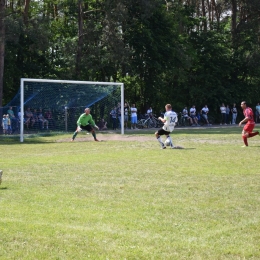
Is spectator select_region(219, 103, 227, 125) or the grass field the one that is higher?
spectator select_region(219, 103, 227, 125)

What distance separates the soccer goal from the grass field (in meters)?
14.2

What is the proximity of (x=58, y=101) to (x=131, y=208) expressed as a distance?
2441 cm

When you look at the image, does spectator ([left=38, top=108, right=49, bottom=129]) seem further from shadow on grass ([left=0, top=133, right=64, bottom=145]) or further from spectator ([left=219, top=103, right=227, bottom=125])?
spectator ([left=219, top=103, right=227, bottom=125])

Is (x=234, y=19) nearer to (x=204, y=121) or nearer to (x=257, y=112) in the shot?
(x=257, y=112)

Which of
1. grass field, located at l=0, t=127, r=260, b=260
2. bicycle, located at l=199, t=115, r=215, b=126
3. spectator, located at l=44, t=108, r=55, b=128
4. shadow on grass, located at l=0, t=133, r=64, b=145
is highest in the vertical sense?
spectator, located at l=44, t=108, r=55, b=128

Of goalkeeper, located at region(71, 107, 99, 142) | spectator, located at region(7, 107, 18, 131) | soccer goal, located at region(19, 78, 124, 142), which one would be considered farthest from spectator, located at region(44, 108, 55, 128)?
goalkeeper, located at region(71, 107, 99, 142)

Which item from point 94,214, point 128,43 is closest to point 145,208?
point 94,214

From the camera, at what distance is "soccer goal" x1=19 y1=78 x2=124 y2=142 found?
32.8 metres

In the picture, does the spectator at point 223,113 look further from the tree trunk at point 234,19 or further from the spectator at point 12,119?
the spectator at point 12,119

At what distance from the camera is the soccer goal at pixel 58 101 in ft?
108

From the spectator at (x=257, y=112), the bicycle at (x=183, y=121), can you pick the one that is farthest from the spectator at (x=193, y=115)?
the spectator at (x=257, y=112)

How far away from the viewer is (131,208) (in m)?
10.2

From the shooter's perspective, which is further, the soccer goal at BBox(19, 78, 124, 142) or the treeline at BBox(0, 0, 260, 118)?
the treeline at BBox(0, 0, 260, 118)

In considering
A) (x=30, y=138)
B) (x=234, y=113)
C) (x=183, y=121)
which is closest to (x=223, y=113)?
(x=234, y=113)
